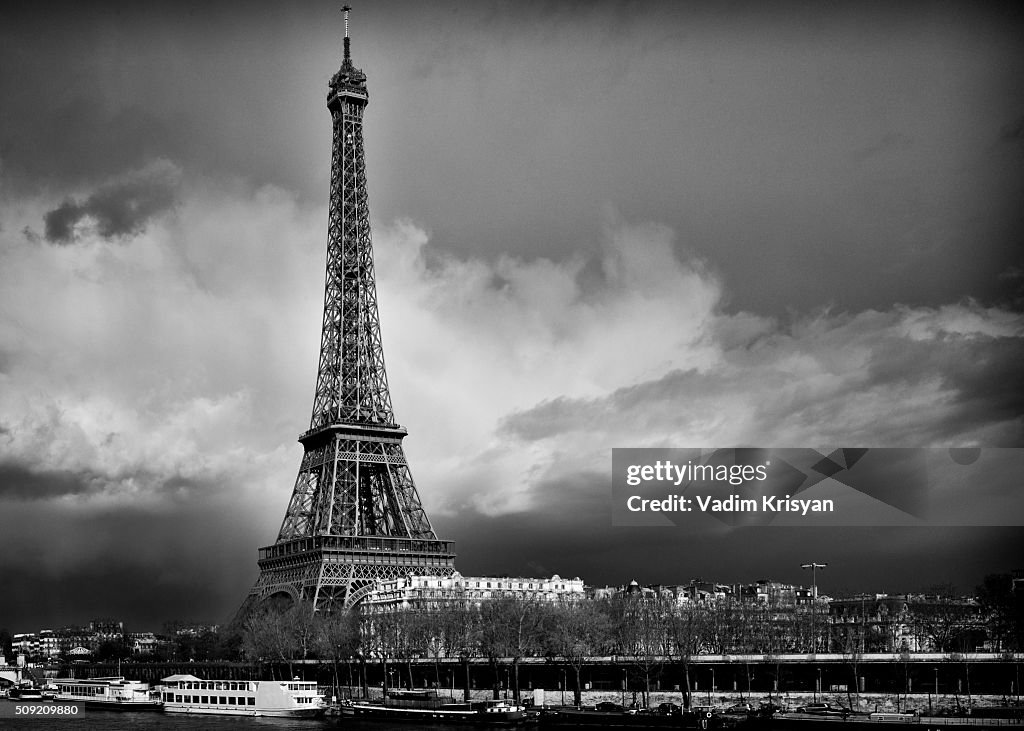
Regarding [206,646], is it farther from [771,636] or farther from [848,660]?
[848,660]

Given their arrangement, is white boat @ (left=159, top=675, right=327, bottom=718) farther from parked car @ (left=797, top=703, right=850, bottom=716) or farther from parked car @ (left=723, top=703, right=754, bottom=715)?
parked car @ (left=797, top=703, right=850, bottom=716)

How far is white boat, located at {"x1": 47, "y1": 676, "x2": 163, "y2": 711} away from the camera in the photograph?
85.1 metres

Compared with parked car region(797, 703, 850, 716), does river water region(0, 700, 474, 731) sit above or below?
below

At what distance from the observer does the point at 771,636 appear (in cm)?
8850

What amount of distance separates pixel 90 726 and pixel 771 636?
4501cm

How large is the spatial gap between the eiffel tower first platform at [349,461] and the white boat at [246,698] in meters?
19.4

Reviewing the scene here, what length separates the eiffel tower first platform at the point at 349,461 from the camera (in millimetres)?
104312

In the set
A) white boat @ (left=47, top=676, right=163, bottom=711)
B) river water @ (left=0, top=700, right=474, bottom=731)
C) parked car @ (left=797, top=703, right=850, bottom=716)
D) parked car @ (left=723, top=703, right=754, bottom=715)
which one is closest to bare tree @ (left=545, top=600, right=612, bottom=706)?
parked car @ (left=723, top=703, right=754, bottom=715)

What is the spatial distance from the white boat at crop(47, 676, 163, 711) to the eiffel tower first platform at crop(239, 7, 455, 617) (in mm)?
16653

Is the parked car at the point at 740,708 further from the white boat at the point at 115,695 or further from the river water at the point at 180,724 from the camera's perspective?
the white boat at the point at 115,695

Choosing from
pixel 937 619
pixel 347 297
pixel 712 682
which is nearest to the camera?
pixel 712 682

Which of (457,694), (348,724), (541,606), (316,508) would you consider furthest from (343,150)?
(348,724)

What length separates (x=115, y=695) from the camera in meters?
88.1

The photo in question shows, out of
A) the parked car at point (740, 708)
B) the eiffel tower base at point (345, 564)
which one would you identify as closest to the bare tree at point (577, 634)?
the parked car at point (740, 708)
